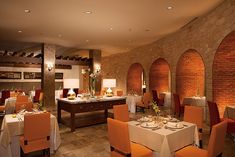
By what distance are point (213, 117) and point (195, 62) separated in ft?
13.0

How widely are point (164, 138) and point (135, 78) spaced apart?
32.5 ft

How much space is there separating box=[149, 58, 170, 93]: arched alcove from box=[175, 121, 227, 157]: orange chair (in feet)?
25.5

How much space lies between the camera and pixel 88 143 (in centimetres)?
458

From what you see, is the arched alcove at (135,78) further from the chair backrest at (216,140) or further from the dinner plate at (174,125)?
the chair backrest at (216,140)

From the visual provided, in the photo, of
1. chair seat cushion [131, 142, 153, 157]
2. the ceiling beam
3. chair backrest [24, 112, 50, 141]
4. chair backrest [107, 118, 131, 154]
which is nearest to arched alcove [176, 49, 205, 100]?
the ceiling beam

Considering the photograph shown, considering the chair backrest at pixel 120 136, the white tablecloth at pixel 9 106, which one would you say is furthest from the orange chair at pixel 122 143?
the white tablecloth at pixel 9 106

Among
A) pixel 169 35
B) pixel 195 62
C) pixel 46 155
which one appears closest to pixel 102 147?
pixel 46 155

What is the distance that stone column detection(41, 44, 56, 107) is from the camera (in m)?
9.55

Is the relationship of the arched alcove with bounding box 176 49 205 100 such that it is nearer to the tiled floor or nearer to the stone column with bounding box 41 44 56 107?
the tiled floor

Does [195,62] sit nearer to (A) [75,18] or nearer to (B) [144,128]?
(A) [75,18]

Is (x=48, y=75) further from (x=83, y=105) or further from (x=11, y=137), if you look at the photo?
(x=11, y=137)

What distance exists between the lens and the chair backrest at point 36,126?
322cm

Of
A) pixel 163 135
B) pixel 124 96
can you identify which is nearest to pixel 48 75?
pixel 124 96

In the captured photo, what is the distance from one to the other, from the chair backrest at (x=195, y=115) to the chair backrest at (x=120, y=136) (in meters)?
1.75
